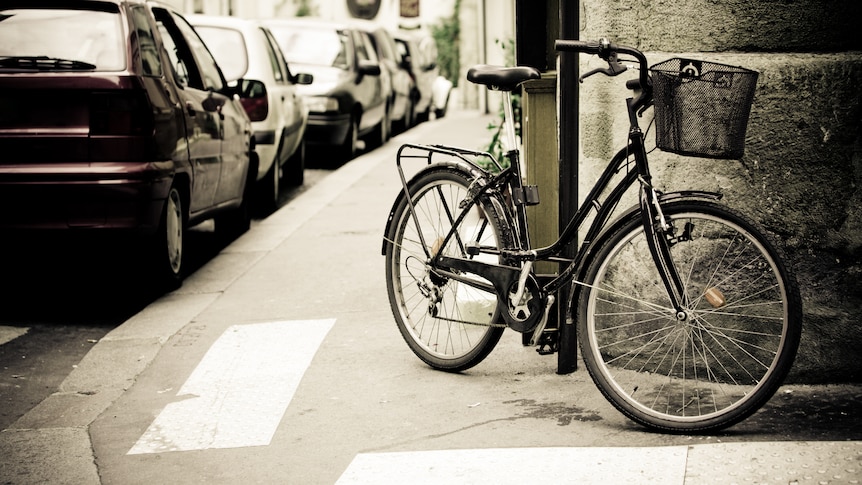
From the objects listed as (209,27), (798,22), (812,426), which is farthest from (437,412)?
(209,27)

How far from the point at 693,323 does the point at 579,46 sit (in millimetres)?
1152

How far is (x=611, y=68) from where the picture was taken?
4.20 m

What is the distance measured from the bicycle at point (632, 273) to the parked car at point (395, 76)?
40.7 feet

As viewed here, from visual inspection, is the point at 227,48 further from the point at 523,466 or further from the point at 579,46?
the point at 523,466

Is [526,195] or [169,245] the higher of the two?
[526,195]

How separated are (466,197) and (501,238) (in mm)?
234

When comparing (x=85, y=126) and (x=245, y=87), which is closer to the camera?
(x=85, y=126)

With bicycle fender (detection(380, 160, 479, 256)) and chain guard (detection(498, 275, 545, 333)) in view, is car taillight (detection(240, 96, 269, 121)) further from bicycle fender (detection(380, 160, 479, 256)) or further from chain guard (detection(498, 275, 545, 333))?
chain guard (detection(498, 275, 545, 333))

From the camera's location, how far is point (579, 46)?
4.17 meters

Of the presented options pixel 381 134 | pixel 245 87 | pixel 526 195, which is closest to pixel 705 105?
pixel 526 195

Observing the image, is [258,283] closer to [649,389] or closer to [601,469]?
[649,389]

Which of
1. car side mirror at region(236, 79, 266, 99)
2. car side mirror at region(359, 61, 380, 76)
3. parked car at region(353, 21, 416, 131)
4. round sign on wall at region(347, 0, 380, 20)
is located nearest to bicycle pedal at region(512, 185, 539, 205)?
car side mirror at region(236, 79, 266, 99)

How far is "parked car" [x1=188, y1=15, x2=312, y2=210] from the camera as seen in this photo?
1047 cm

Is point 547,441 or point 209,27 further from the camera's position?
point 209,27
